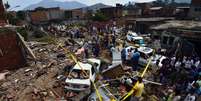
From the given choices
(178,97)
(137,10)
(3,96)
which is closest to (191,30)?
(178,97)

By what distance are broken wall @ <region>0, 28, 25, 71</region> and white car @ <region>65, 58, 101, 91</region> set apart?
208 inches

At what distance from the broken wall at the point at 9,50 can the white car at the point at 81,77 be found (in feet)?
17.3

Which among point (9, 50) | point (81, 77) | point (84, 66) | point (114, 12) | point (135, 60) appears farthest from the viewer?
point (114, 12)

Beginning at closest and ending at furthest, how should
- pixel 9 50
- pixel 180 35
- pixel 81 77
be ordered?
pixel 81 77 → pixel 9 50 → pixel 180 35

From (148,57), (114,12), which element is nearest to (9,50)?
(148,57)

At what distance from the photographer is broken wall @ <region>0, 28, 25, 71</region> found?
1680 centimetres

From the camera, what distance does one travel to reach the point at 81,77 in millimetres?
13695

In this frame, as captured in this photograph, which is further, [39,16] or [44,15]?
[44,15]

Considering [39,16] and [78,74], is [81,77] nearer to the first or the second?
[78,74]

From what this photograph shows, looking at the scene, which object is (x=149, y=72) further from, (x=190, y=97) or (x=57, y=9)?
(x=57, y=9)

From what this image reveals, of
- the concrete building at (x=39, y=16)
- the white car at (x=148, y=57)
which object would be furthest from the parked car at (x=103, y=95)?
the concrete building at (x=39, y=16)

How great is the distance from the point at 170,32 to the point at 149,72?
7316 millimetres

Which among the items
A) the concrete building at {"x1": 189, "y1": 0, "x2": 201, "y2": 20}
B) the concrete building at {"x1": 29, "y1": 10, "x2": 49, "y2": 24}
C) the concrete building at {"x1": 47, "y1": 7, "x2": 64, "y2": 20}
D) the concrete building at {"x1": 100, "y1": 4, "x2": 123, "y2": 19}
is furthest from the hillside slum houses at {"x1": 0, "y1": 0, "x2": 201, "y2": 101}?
the concrete building at {"x1": 47, "y1": 7, "x2": 64, "y2": 20}

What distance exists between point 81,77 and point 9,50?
257 inches
